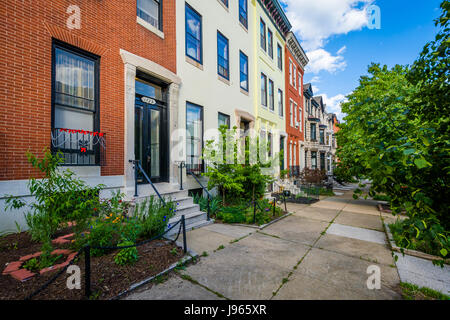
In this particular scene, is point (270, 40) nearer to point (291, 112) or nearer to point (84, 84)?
point (291, 112)

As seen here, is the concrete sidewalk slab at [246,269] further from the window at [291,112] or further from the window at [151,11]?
the window at [291,112]

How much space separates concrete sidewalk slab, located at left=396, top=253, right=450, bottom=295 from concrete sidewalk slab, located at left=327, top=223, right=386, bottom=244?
51.2 inches

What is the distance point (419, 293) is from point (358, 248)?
1.88m

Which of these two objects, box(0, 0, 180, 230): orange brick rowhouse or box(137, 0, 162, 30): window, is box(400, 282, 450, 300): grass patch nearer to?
box(0, 0, 180, 230): orange brick rowhouse

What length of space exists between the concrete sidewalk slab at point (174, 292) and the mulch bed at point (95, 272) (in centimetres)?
24

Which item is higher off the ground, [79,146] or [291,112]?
[291,112]

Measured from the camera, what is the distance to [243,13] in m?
12.5

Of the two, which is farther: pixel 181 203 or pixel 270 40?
pixel 270 40

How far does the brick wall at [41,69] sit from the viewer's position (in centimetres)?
428

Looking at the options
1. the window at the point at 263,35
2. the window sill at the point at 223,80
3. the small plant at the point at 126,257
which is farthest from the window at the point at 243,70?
the small plant at the point at 126,257

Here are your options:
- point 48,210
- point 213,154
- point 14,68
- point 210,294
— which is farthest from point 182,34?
point 210,294

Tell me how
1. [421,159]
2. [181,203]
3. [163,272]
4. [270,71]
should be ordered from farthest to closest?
[270,71] → [181,203] → [163,272] → [421,159]

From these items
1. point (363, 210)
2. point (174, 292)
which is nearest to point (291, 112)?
point (363, 210)
